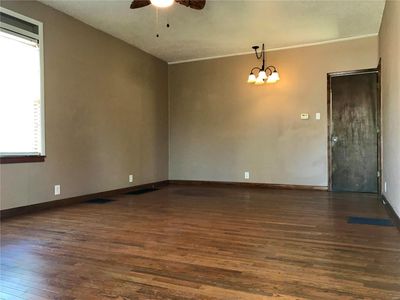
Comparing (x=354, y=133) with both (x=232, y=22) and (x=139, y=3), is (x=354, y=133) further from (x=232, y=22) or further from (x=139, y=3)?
(x=139, y=3)

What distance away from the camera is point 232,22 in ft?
15.1

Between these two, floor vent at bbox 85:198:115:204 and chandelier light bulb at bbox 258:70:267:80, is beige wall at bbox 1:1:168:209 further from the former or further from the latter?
chandelier light bulb at bbox 258:70:267:80

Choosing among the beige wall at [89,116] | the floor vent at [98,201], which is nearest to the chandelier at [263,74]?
the beige wall at [89,116]

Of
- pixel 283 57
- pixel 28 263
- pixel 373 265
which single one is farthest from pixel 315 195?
pixel 28 263

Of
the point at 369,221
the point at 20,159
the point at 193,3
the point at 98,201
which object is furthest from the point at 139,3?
the point at 369,221

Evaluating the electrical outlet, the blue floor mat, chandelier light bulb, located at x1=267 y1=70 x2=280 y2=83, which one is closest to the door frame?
chandelier light bulb, located at x1=267 y1=70 x2=280 y2=83

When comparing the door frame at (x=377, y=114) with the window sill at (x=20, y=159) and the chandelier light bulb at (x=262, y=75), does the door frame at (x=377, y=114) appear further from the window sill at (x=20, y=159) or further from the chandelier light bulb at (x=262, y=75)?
the window sill at (x=20, y=159)

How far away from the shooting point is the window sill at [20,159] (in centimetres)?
360

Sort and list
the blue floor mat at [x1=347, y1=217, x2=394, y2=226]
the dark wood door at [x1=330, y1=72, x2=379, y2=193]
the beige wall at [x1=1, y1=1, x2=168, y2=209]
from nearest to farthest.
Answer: the blue floor mat at [x1=347, y1=217, x2=394, y2=226] → the beige wall at [x1=1, y1=1, x2=168, y2=209] → the dark wood door at [x1=330, y1=72, x2=379, y2=193]

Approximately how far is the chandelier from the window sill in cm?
354

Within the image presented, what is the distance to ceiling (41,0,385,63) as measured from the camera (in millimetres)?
4089

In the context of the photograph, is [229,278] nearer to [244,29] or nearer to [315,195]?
[315,195]

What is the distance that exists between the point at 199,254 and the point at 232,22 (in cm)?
345

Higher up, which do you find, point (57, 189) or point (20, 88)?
point (20, 88)
